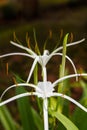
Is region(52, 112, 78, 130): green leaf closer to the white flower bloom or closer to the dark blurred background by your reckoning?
the white flower bloom

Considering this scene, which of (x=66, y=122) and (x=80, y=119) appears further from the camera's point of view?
(x=80, y=119)

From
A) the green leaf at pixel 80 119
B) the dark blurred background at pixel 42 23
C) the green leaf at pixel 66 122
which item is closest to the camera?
the green leaf at pixel 66 122

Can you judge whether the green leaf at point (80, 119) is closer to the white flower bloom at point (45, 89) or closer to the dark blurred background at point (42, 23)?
the white flower bloom at point (45, 89)

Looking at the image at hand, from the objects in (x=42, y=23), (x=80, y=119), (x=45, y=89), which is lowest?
(x=80, y=119)

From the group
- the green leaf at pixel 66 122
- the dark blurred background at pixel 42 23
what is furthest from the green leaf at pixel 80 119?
the dark blurred background at pixel 42 23

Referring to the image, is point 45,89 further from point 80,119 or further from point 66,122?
point 80,119

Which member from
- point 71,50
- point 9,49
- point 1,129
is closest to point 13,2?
point 9,49

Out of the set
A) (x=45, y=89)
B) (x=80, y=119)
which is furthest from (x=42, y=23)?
(x=45, y=89)

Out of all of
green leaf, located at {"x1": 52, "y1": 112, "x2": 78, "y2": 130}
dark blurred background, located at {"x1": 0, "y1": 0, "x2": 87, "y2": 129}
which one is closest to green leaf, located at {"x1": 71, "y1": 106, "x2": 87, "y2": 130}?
green leaf, located at {"x1": 52, "y1": 112, "x2": 78, "y2": 130}

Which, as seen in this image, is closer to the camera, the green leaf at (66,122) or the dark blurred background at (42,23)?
the green leaf at (66,122)

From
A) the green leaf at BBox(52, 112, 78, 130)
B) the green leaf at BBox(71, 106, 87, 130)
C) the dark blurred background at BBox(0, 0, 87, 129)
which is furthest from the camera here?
the dark blurred background at BBox(0, 0, 87, 129)

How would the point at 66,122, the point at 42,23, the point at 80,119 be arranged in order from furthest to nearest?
the point at 42,23
the point at 80,119
the point at 66,122

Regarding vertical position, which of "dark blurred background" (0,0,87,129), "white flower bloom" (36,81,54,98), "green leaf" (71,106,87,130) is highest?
"dark blurred background" (0,0,87,129)
